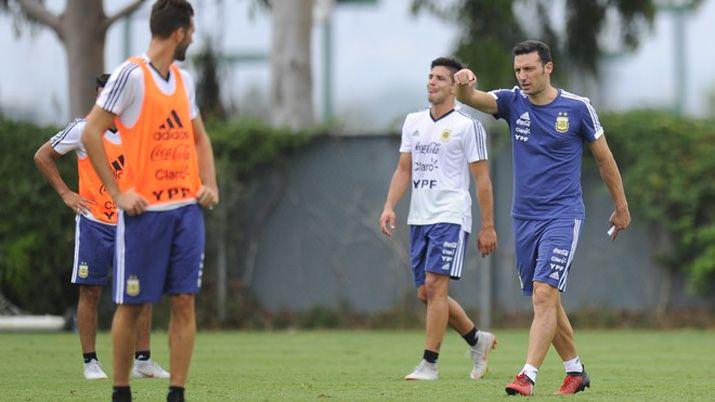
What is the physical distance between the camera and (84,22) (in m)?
19.2

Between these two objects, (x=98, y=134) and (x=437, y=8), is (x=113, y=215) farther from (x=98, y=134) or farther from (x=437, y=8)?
(x=437, y=8)

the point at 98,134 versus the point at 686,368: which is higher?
the point at 98,134

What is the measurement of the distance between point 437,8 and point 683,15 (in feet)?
14.0

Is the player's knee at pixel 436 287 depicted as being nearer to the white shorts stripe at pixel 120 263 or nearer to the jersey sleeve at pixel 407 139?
the jersey sleeve at pixel 407 139

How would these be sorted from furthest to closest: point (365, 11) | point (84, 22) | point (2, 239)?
point (365, 11) → point (84, 22) → point (2, 239)

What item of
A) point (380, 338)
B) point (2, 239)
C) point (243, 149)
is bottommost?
point (380, 338)

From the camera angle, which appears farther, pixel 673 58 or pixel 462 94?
pixel 673 58

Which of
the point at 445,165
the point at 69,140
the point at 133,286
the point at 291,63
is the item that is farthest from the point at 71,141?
the point at 291,63

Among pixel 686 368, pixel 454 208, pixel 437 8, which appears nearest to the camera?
pixel 454 208

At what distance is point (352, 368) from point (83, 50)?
955 cm

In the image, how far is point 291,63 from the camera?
67.7ft

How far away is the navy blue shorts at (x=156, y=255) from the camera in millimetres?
6895

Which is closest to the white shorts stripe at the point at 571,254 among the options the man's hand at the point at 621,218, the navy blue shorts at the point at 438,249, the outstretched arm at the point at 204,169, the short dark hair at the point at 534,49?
the man's hand at the point at 621,218

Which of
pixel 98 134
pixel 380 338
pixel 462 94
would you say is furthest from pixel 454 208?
pixel 380 338
